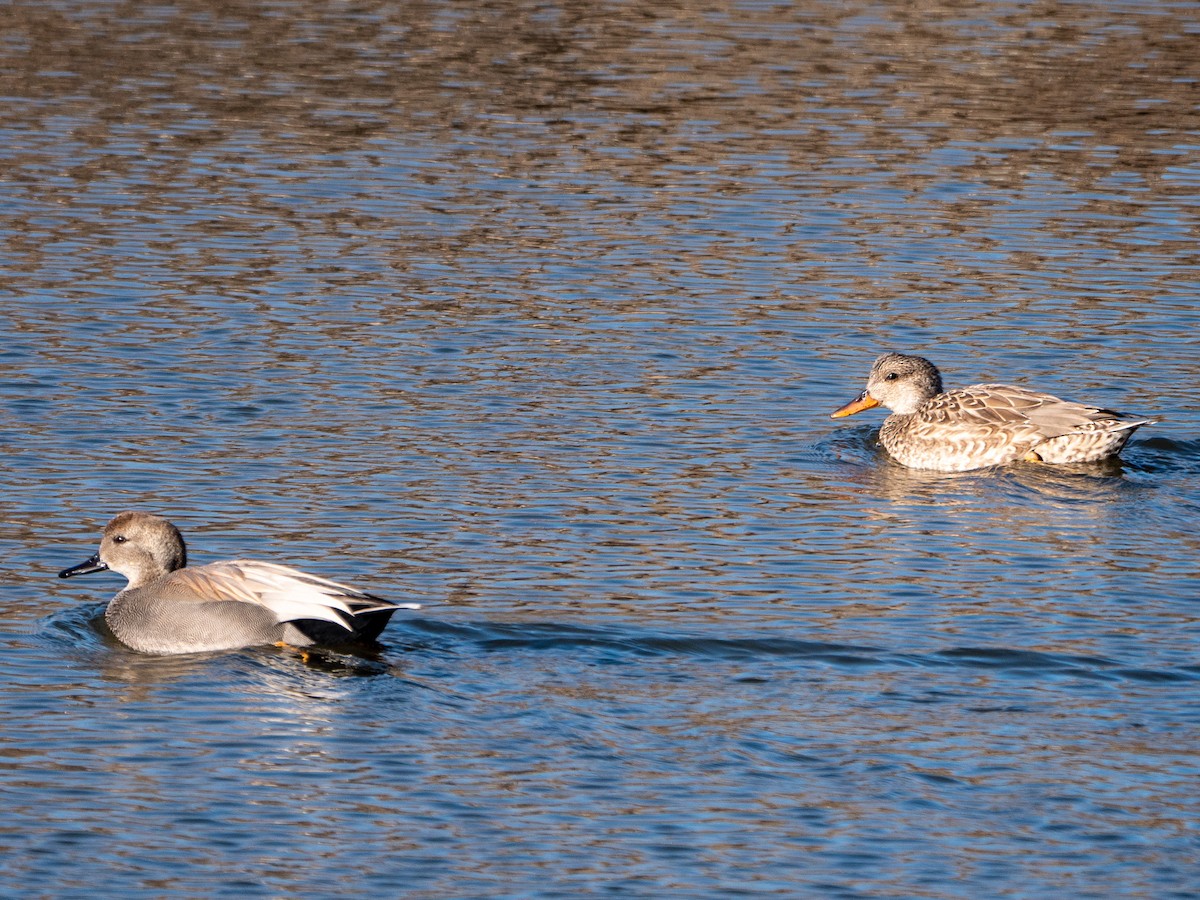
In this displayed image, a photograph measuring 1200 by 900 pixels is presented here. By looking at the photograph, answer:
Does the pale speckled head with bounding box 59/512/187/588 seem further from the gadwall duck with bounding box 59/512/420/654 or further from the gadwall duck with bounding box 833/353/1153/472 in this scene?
the gadwall duck with bounding box 833/353/1153/472

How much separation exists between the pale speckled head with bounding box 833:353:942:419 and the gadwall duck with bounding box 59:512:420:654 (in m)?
6.10

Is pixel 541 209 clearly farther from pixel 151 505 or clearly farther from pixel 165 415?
pixel 151 505

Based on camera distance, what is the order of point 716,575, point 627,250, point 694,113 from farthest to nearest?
point 694,113 < point 627,250 < point 716,575

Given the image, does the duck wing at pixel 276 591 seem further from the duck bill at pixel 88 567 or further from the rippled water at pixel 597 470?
the duck bill at pixel 88 567

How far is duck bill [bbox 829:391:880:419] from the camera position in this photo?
16.2 metres

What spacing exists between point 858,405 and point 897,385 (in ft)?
1.10

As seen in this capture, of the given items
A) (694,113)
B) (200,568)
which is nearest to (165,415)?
(200,568)

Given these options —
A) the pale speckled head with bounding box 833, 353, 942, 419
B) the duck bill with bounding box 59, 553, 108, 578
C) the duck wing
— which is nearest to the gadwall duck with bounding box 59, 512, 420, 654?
the duck wing

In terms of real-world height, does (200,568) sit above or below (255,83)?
below

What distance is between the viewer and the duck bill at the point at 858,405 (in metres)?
16.2

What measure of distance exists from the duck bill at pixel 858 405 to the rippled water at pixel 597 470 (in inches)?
13.4

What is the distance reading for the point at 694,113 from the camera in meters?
27.5

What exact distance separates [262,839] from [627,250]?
12719mm

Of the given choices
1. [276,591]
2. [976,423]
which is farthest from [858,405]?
[276,591]
